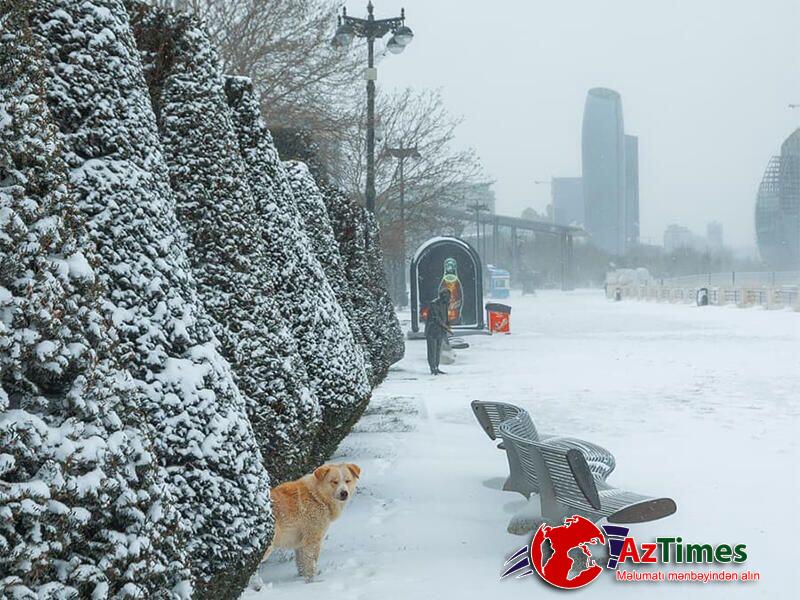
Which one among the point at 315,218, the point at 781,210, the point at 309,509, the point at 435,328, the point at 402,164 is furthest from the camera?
the point at 781,210

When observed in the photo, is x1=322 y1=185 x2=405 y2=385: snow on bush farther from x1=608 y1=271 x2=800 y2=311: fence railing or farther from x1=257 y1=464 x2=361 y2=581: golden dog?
x1=608 y1=271 x2=800 y2=311: fence railing

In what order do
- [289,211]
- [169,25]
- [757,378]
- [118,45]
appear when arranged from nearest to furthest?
[118,45]
[169,25]
[289,211]
[757,378]

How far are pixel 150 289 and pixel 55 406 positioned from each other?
1.08 m

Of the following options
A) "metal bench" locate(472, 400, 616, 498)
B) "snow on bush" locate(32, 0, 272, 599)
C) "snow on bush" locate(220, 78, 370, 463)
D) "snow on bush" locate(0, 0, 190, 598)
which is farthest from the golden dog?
"snow on bush" locate(0, 0, 190, 598)

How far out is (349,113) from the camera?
73.1 feet

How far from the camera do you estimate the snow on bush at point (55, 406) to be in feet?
7.30

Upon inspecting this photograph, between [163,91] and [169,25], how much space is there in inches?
20.3

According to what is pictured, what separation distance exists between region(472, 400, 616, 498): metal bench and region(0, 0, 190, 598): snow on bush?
162 inches

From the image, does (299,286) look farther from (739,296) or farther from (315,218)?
(739,296)

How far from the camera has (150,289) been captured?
11.4ft

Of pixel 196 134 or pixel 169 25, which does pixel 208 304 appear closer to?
pixel 196 134

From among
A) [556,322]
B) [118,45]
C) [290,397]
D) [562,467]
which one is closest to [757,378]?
[562,467]

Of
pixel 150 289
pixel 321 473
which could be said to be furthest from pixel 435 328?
pixel 150 289

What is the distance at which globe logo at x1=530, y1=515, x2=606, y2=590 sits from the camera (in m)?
5.22
